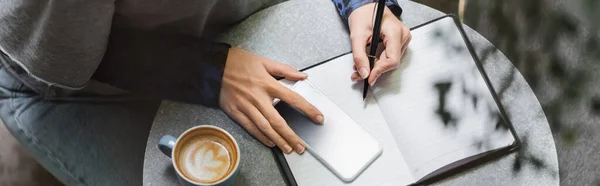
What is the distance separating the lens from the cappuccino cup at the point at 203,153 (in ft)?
2.11

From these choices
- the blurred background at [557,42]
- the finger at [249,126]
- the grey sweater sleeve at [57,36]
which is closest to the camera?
the blurred background at [557,42]

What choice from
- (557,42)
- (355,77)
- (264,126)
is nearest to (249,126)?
(264,126)

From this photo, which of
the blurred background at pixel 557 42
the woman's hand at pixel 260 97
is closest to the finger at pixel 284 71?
the woman's hand at pixel 260 97

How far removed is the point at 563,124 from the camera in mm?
416

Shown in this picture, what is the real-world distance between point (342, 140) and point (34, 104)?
41 cm

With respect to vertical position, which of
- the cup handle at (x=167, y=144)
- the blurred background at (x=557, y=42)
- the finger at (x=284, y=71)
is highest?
the blurred background at (x=557, y=42)

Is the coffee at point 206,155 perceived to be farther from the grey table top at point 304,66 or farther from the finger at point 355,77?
the finger at point 355,77

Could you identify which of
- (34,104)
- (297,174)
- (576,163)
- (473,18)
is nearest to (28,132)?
(34,104)

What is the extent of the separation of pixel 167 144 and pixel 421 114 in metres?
0.31

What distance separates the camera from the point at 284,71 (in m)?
0.74

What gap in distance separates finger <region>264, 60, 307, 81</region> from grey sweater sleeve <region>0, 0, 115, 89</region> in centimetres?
20

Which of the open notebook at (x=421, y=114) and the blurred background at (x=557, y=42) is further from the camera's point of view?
the open notebook at (x=421, y=114)

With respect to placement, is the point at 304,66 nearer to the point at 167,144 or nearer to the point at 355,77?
the point at 355,77

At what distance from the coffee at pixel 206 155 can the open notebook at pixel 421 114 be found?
0.23 ft
